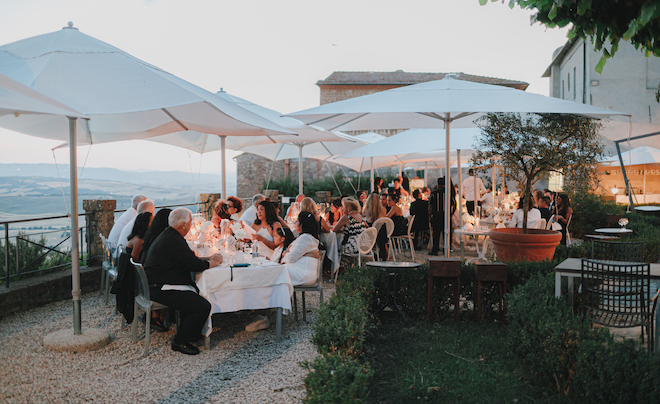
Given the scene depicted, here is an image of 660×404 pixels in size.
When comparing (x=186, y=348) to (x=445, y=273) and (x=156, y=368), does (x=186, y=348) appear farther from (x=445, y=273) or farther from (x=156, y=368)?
(x=445, y=273)

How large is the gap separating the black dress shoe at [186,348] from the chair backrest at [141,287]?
473 millimetres

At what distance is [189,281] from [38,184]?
917 centimetres

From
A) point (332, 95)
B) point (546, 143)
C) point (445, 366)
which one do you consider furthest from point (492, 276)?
point (332, 95)

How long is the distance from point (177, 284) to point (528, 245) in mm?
4595

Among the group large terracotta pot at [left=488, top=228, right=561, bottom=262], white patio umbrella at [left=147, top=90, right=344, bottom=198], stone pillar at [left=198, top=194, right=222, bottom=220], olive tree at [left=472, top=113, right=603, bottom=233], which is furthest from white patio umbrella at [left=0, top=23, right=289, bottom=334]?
stone pillar at [left=198, top=194, right=222, bottom=220]

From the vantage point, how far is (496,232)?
7266 mm

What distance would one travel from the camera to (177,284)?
4906 millimetres

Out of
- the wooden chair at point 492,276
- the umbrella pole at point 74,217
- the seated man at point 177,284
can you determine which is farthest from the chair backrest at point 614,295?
the umbrella pole at point 74,217

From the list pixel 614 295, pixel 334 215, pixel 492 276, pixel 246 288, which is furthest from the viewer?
pixel 334 215

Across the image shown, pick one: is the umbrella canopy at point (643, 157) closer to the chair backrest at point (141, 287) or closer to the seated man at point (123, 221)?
the seated man at point (123, 221)

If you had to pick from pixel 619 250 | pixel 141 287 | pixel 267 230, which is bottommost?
pixel 141 287

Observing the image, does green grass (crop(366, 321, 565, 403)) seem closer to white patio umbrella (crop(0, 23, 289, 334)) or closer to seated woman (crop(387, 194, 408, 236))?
white patio umbrella (crop(0, 23, 289, 334))

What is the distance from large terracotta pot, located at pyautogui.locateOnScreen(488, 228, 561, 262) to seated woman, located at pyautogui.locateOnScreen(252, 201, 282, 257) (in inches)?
123

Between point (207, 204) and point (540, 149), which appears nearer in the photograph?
point (540, 149)
